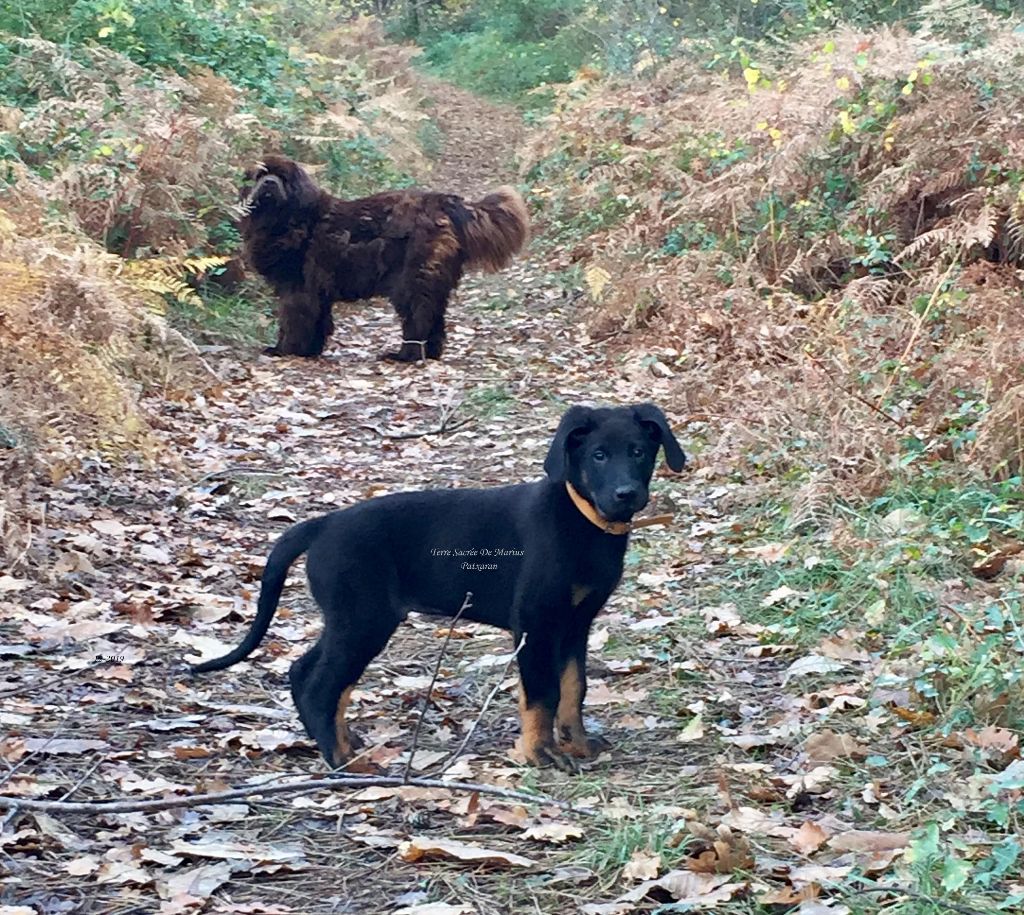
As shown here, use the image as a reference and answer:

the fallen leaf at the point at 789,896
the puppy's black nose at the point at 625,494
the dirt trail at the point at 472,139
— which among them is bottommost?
the fallen leaf at the point at 789,896

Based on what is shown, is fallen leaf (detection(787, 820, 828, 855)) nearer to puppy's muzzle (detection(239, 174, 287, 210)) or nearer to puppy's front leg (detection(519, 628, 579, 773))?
puppy's front leg (detection(519, 628, 579, 773))

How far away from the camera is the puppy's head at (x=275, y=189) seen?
33.0ft

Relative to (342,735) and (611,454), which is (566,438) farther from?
(342,735)

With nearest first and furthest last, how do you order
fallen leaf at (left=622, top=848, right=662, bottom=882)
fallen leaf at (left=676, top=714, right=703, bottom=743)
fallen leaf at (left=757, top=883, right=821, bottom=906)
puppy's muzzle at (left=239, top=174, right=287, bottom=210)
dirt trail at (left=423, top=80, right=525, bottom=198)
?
fallen leaf at (left=757, top=883, right=821, bottom=906) → fallen leaf at (left=622, top=848, right=662, bottom=882) → fallen leaf at (left=676, top=714, right=703, bottom=743) → puppy's muzzle at (left=239, top=174, right=287, bottom=210) → dirt trail at (left=423, top=80, right=525, bottom=198)

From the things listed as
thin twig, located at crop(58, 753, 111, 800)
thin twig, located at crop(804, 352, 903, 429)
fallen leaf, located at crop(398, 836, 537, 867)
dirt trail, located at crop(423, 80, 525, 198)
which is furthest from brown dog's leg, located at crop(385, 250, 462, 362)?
fallen leaf, located at crop(398, 836, 537, 867)

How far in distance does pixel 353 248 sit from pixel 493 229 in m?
1.13

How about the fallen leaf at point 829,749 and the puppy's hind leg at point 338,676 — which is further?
the puppy's hind leg at point 338,676

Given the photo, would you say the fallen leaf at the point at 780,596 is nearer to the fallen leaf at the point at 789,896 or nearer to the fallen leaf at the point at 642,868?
the fallen leaf at the point at 642,868

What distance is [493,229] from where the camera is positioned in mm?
10289

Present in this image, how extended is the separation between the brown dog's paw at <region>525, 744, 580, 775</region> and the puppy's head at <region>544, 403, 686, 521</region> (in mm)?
765

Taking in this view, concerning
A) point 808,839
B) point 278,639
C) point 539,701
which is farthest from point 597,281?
point 808,839

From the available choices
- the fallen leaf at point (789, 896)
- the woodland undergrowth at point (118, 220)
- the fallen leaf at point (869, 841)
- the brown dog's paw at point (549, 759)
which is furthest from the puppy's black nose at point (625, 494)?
the woodland undergrowth at point (118, 220)

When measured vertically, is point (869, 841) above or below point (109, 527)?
above

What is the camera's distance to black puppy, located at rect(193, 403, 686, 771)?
4090 mm
